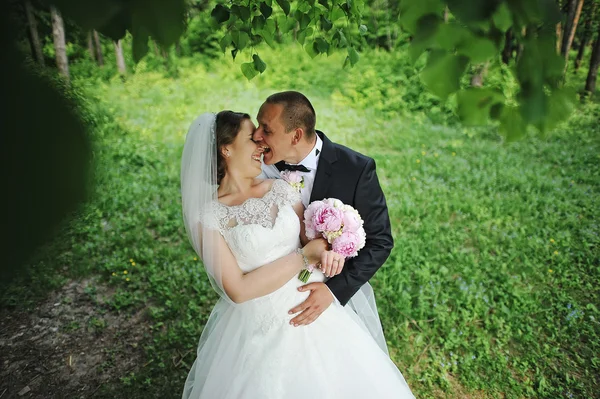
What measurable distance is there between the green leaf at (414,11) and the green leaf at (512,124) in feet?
0.91

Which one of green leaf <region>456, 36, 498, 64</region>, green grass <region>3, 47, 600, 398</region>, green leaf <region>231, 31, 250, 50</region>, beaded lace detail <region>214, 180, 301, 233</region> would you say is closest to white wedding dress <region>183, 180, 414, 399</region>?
beaded lace detail <region>214, 180, 301, 233</region>

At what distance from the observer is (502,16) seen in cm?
89

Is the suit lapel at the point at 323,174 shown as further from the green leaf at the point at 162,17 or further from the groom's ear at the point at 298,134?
the green leaf at the point at 162,17

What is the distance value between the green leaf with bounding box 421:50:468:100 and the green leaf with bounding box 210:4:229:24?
81.6 inches

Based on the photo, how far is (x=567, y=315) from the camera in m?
4.18

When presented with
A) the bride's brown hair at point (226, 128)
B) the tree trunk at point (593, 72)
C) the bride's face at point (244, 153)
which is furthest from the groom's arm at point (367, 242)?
the tree trunk at point (593, 72)

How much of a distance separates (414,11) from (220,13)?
2.04m

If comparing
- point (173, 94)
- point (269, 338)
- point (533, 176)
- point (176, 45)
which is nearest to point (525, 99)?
point (176, 45)

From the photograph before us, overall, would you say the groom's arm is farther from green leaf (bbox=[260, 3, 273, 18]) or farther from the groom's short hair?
green leaf (bbox=[260, 3, 273, 18])

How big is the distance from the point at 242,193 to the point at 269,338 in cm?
79

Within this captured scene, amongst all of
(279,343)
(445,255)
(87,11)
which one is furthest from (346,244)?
(445,255)

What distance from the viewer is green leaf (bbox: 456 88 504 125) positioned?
104cm

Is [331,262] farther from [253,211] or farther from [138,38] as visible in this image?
[138,38]

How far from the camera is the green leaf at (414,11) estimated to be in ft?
3.23
